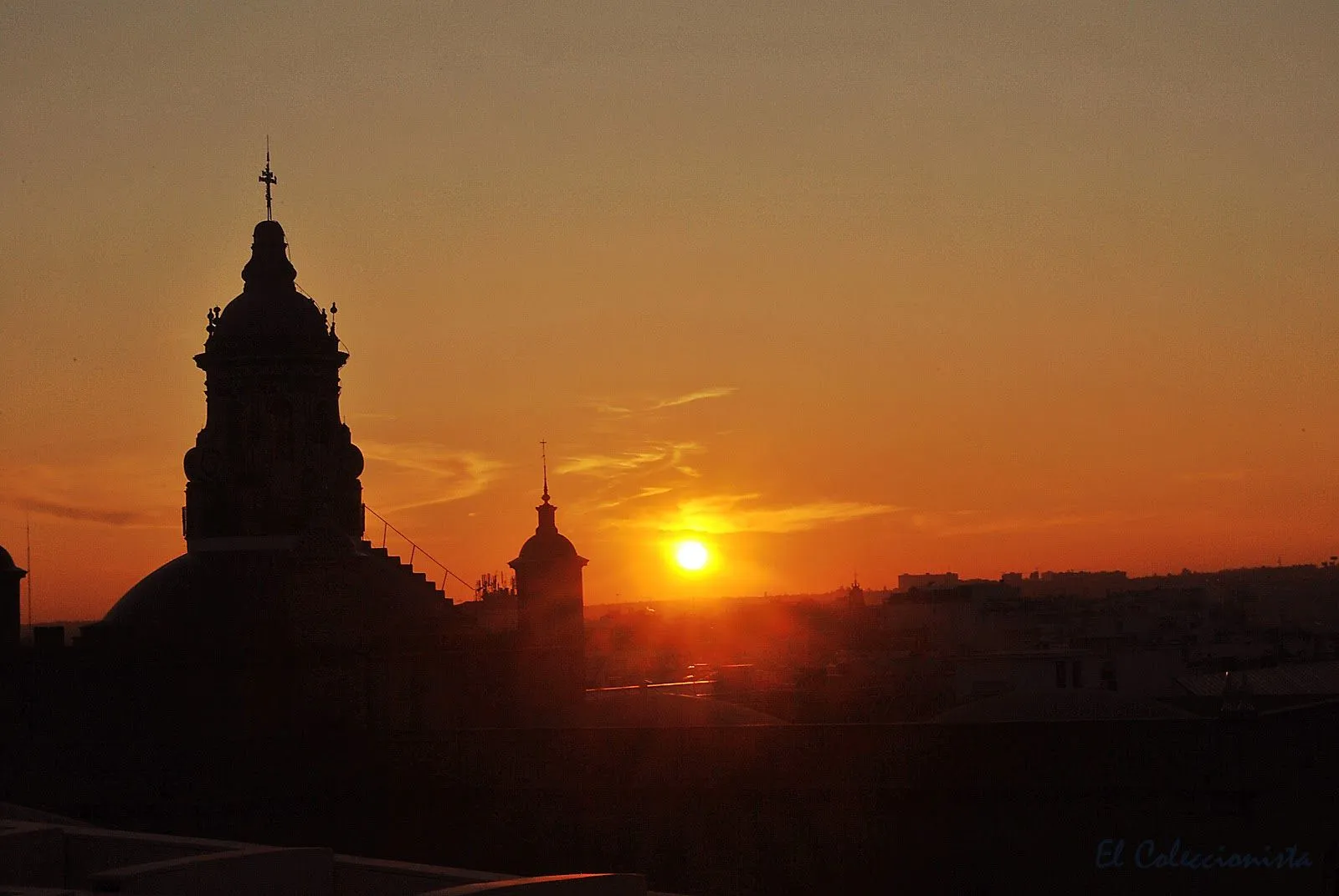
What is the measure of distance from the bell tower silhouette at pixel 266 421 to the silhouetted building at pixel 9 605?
4.63 metres

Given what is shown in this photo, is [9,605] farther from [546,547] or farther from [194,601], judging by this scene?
[546,547]

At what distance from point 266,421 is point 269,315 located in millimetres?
2085

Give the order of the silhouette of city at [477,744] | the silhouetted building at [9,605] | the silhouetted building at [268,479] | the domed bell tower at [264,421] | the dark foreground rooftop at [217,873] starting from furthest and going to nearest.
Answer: the domed bell tower at [264,421]
the silhouetted building at [268,479]
the silhouetted building at [9,605]
the silhouette of city at [477,744]
the dark foreground rooftop at [217,873]

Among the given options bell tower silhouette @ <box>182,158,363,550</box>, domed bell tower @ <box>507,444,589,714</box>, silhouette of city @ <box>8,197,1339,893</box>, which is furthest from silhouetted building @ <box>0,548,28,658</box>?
domed bell tower @ <box>507,444,589,714</box>

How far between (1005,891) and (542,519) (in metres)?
16.3

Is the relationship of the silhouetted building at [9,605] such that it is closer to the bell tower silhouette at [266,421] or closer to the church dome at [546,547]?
the bell tower silhouette at [266,421]

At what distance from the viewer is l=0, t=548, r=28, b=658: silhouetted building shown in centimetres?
2961

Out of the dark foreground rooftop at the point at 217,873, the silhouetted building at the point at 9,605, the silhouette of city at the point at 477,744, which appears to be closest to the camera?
the dark foreground rooftop at the point at 217,873

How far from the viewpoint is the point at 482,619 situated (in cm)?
4281

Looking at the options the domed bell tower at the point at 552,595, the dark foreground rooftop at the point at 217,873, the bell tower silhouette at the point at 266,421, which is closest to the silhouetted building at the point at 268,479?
the bell tower silhouette at the point at 266,421

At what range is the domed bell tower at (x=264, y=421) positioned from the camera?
116 feet

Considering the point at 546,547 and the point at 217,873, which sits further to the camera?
the point at 546,547

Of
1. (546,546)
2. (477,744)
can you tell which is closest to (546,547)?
(546,546)

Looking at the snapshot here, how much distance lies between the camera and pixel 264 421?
3597cm
